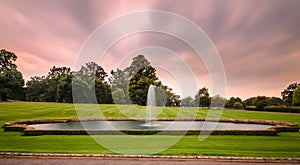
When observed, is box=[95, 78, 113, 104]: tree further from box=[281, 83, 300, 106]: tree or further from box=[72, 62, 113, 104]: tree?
box=[281, 83, 300, 106]: tree

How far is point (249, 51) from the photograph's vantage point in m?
26.6

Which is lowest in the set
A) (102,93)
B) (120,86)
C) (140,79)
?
(102,93)

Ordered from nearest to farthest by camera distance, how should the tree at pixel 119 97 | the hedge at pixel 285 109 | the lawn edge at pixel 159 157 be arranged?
the lawn edge at pixel 159 157 < the hedge at pixel 285 109 < the tree at pixel 119 97

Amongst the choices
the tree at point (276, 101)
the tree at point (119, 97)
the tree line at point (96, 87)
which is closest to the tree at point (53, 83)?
the tree line at point (96, 87)

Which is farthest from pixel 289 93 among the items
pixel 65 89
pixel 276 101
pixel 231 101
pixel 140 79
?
pixel 65 89

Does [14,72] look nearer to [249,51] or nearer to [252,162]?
[249,51]

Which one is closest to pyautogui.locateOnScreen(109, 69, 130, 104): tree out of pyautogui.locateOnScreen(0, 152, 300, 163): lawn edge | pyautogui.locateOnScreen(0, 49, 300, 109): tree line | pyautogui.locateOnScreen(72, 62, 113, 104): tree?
pyautogui.locateOnScreen(0, 49, 300, 109): tree line

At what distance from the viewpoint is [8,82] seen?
56.4 meters

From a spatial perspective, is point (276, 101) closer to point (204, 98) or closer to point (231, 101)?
point (231, 101)

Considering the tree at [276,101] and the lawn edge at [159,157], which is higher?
the tree at [276,101]

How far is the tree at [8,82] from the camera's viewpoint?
55.0m

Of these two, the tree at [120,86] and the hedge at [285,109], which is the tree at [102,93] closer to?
the tree at [120,86]

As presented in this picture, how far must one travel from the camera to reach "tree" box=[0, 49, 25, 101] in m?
55.0

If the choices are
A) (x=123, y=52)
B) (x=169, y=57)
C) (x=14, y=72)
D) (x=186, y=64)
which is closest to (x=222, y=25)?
(x=186, y=64)
